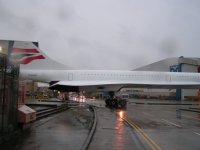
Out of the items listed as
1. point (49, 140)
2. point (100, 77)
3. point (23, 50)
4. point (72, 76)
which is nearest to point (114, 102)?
point (100, 77)

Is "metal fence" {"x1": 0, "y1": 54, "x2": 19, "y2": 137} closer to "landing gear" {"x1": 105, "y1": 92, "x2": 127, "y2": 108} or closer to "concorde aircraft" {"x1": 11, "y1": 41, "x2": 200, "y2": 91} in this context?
"concorde aircraft" {"x1": 11, "y1": 41, "x2": 200, "y2": 91}

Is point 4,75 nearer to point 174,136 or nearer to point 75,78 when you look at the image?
point 174,136

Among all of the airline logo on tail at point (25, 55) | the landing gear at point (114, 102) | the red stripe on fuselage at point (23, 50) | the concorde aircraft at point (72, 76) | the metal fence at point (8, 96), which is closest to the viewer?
the metal fence at point (8, 96)

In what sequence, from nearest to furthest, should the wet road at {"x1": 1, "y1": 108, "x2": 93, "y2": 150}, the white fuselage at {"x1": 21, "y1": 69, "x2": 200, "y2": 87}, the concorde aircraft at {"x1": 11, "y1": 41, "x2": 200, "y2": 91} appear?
1. the wet road at {"x1": 1, "y1": 108, "x2": 93, "y2": 150}
2. the concorde aircraft at {"x1": 11, "y1": 41, "x2": 200, "y2": 91}
3. the white fuselage at {"x1": 21, "y1": 69, "x2": 200, "y2": 87}

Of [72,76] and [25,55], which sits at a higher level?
[25,55]

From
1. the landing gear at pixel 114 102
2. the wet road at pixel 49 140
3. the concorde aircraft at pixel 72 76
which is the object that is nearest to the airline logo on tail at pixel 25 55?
the concorde aircraft at pixel 72 76

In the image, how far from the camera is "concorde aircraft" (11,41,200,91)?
1388 inches

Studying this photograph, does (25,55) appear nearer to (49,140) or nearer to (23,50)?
(23,50)

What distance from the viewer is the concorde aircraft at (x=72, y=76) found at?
35250mm

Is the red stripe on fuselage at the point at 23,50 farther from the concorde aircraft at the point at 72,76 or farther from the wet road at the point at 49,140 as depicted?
the wet road at the point at 49,140

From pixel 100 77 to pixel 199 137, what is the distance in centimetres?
2360

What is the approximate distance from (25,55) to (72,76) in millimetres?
5314

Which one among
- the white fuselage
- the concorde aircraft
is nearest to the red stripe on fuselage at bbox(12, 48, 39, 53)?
the concorde aircraft

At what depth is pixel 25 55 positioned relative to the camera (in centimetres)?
3550
